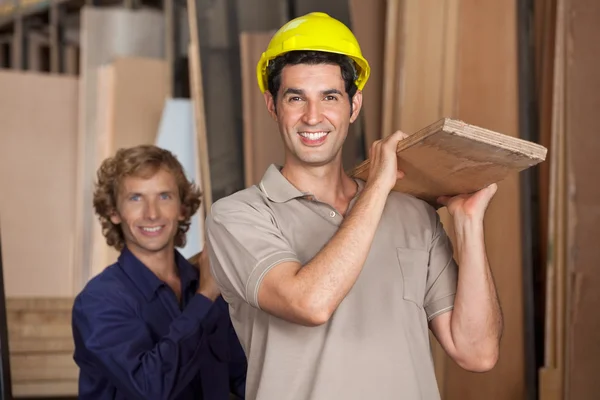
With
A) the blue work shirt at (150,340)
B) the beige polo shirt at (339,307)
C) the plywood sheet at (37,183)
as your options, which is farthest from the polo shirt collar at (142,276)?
the plywood sheet at (37,183)

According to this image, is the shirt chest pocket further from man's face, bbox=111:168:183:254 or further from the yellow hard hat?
man's face, bbox=111:168:183:254

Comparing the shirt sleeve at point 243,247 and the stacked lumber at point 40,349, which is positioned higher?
the shirt sleeve at point 243,247

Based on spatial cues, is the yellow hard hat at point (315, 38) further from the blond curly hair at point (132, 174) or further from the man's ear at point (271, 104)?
the blond curly hair at point (132, 174)

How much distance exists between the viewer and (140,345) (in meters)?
2.62

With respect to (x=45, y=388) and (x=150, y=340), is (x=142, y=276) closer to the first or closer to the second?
(x=150, y=340)

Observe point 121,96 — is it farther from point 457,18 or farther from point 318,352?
point 318,352

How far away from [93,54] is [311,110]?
3.81m

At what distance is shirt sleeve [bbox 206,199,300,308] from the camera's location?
191 centimetres

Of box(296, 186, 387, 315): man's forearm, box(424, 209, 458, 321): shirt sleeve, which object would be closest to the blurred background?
box(424, 209, 458, 321): shirt sleeve

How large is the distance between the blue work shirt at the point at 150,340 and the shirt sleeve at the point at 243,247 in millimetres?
560

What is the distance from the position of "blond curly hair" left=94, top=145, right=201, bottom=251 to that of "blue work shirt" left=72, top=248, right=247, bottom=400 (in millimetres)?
211

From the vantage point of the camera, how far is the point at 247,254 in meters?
1.94

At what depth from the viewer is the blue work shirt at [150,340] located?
8.38 ft

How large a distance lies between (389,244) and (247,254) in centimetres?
39
